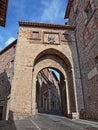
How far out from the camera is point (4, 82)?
17.0 metres

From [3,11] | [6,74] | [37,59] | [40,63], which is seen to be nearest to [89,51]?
[40,63]

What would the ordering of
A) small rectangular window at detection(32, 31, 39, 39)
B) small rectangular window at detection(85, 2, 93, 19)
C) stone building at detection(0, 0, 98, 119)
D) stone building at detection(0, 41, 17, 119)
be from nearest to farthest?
stone building at detection(0, 0, 98, 119), small rectangular window at detection(85, 2, 93, 19), small rectangular window at detection(32, 31, 39, 39), stone building at detection(0, 41, 17, 119)

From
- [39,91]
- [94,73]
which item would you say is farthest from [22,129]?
[39,91]

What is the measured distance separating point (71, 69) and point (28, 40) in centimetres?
448

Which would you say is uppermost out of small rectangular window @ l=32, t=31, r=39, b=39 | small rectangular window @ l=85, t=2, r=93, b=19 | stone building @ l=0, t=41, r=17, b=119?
small rectangular window @ l=85, t=2, r=93, b=19

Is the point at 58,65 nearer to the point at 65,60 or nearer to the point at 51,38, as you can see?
the point at 65,60

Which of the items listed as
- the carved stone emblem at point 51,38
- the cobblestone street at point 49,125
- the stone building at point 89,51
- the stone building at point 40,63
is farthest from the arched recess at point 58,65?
the cobblestone street at point 49,125

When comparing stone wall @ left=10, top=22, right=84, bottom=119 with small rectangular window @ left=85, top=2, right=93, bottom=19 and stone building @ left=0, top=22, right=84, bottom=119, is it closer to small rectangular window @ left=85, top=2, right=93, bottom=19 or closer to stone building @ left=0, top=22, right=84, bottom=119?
stone building @ left=0, top=22, right=84, bottom=119

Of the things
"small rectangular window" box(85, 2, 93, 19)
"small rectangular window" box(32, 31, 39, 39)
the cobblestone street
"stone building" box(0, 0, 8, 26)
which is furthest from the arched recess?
"stone building" box(0, 0, 8, 26)

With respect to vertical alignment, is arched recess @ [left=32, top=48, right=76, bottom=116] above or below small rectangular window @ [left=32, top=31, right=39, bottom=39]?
below

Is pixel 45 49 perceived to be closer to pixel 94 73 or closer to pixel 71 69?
pixel 71 69

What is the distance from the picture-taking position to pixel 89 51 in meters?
9.14

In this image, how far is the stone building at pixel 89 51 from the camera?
825cm

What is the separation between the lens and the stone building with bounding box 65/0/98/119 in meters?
8.25
